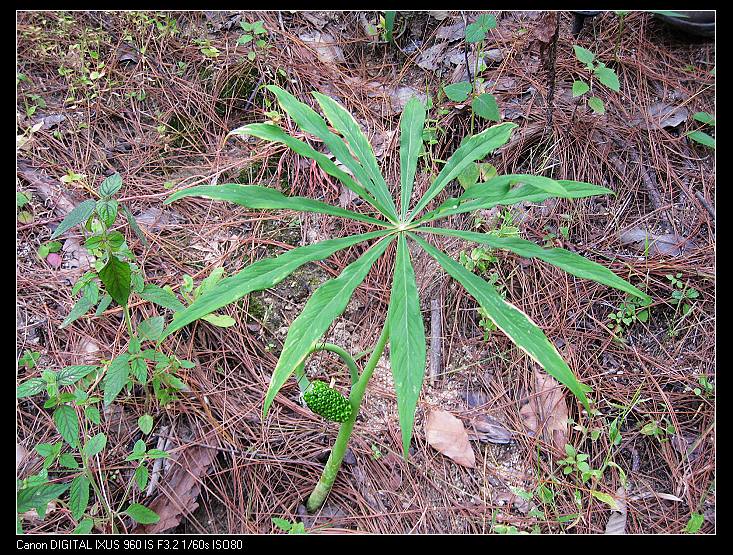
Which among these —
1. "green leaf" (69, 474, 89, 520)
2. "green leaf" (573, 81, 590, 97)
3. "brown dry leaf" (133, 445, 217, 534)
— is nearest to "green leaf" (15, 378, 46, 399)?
"green leaf" (69, 474, 89, 520)

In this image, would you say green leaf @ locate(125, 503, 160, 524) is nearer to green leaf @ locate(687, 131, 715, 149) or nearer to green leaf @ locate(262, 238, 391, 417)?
green leaf @ locate(262, 238, 391, 417)

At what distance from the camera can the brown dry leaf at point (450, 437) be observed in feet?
6.64

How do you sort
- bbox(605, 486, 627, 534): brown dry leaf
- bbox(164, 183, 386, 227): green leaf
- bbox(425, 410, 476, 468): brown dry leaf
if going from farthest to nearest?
bbox(425, 410, 476, 468): brown dry leaf < bbox(605, 486, 627, 534): brown dry leaf < bbox(164, 183, 386, 227): green leaf

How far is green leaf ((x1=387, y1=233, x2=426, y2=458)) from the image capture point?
3.95 feet

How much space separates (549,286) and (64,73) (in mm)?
2698

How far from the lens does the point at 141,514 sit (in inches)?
66.8

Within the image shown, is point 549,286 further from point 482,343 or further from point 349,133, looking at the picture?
point 349,133

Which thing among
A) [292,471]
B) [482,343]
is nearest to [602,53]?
[482,343]

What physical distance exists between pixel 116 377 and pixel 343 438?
2.60ft

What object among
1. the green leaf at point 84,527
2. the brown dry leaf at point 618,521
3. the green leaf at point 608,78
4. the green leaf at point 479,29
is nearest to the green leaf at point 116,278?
the green leaf at point 84,527

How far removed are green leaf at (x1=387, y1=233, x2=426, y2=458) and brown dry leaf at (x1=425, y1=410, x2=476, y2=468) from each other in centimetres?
82

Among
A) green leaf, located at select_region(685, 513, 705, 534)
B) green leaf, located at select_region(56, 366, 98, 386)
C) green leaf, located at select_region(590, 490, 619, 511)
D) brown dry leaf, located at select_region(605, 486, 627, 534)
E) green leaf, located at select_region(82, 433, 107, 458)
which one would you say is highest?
green leaf, located at select_region(56, 366, 98, 386)

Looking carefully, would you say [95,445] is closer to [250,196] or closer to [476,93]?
[250,196]

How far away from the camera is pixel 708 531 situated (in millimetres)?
1913
